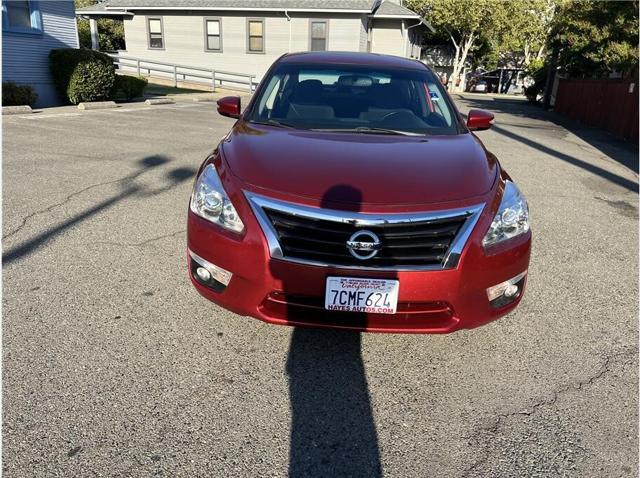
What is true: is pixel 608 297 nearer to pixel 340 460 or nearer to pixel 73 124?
pixel 340 460

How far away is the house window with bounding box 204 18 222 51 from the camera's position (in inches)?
919

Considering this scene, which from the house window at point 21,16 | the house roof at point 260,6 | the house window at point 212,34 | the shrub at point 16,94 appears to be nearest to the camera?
the shrub at point 16,94

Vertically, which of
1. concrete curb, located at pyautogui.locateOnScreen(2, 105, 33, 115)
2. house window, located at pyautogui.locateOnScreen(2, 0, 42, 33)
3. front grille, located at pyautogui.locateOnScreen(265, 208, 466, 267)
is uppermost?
house window, located at pyautogui.locateOnScreen(2, 0, 42, 33)

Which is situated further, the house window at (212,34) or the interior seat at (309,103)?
the house window at (212,34)

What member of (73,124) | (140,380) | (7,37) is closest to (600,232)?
(140,380)

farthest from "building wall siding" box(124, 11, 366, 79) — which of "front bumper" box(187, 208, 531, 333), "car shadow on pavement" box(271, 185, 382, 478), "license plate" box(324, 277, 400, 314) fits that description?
"license plate" box(324, 277, 400, 314)

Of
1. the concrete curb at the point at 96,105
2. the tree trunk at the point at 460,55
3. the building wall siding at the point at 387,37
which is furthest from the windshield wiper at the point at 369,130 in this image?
the tree trunk at the point at 460,55

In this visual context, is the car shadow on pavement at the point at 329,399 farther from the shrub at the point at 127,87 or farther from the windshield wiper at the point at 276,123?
the shrub at the point at 127,87

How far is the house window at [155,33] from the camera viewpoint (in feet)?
79.4

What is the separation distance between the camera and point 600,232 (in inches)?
214

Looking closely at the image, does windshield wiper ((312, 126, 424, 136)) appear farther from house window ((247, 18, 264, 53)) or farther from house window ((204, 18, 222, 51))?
house window ((204, 18, 222, 51))

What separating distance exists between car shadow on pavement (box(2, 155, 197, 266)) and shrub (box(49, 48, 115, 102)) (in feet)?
24.4

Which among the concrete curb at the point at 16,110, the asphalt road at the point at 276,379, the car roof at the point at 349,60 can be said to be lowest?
the concrete curb at the point at 16,110

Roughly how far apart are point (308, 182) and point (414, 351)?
120 centimetres
